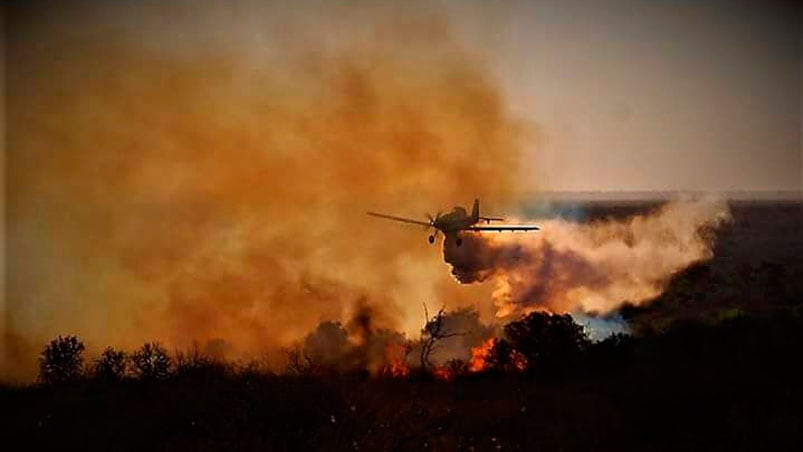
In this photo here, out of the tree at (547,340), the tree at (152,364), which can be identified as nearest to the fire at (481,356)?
the tree at (547,340)

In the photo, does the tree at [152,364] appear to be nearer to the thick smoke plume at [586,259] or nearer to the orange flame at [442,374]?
the orange flame at [442,374]

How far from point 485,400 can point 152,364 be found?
17.8 metres

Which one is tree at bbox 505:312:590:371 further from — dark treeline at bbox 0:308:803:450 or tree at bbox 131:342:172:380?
tree at bbox 131:342:172:380

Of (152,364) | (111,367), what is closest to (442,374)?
(152,364)

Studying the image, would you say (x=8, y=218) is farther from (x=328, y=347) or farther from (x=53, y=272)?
(x=328, y=347)

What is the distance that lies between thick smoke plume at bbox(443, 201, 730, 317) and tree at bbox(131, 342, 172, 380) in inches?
665

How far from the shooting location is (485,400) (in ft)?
93.0

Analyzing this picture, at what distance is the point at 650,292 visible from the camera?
4503 cm

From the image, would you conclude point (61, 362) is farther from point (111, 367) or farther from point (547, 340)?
point (547, 340)

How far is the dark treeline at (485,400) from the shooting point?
20766 millimetres

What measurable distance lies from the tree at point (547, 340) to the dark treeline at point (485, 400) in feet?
0.24

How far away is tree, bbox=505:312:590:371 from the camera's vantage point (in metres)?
34.9

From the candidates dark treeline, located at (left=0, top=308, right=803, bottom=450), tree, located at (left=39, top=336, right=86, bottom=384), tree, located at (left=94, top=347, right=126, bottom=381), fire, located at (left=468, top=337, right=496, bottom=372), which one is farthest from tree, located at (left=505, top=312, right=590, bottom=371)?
tree, located at (left=39, top=336, right=86, bottom=384)

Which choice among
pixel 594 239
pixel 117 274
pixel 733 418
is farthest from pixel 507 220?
pixel 117 274
